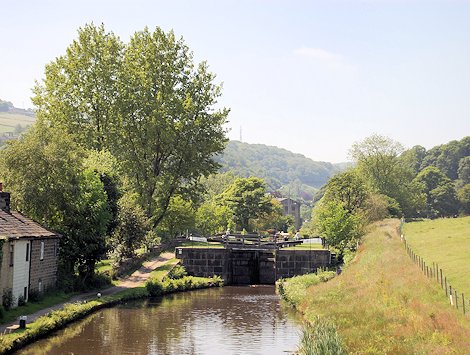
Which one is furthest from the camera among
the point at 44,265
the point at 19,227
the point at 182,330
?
the point at 44,265

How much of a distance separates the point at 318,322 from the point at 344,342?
1.69 meters

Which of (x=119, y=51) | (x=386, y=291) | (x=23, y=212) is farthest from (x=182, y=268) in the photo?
(x=386, y=291)

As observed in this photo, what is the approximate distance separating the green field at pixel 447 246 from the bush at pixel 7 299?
2861 centimetres

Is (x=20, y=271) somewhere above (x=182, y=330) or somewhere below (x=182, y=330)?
above

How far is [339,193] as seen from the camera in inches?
3647

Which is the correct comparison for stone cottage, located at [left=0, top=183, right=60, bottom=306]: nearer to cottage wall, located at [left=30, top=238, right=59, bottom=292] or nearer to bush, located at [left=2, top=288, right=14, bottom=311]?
cottage wall, located at [left=30, top=238, right=59, bottom=292]

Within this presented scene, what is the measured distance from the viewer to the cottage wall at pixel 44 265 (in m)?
45.8

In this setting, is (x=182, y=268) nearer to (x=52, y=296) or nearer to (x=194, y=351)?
(x=52, y=296)

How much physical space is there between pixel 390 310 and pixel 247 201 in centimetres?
7159

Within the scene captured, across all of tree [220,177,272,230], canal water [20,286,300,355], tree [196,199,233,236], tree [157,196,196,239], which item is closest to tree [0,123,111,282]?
canal water [20,286,300,355]

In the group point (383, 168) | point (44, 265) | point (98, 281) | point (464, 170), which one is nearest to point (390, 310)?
point (44, 265)

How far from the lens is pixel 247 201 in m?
106

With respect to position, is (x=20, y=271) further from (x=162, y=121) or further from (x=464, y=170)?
(x=464, y=170)

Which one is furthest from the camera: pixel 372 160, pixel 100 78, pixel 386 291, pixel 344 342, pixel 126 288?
pixel 372 160
